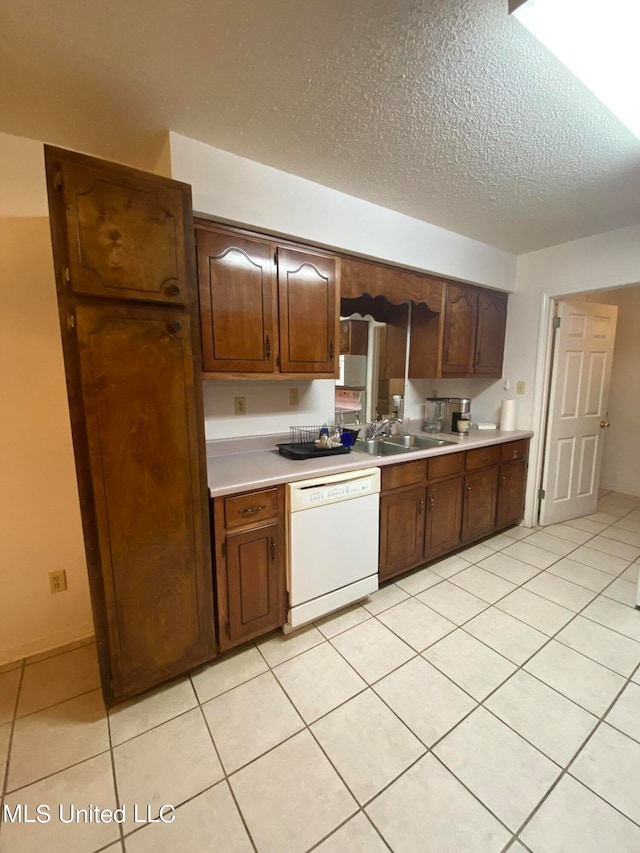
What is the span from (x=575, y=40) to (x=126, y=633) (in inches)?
100

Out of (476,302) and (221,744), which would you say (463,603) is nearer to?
(221,744)

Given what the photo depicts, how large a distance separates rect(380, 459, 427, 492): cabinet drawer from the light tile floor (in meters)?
0.75

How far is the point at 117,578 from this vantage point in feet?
4.59

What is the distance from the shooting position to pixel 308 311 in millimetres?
2012

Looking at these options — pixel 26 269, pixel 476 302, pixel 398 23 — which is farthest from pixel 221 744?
pixel 476 302

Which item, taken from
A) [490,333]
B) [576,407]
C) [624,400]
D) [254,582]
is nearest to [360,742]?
[254,582]

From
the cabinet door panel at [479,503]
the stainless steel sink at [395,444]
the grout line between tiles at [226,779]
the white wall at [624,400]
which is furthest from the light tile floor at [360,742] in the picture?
the white wall at [624,400]

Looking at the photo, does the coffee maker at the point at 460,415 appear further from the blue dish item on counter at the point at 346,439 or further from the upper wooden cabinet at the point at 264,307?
the upper wooden cabinet at the point at 264,307

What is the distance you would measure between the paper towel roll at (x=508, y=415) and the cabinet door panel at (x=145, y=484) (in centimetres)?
278

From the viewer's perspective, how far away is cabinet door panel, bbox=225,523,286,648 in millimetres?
1670

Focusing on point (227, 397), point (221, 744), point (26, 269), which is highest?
point (26, 269)

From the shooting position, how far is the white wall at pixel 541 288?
2586 millimetres

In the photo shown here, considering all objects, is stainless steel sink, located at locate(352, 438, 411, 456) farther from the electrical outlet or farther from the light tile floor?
the electrical outlet

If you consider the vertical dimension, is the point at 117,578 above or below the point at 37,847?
above
